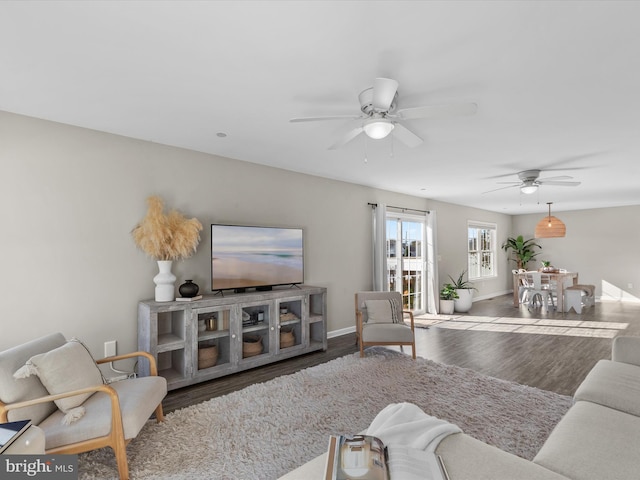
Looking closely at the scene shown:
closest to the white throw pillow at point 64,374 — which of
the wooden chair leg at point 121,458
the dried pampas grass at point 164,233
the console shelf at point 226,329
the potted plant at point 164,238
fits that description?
the wooden chair leg at point 121,458

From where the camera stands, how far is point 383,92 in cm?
207

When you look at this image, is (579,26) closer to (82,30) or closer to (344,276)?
(82,30)

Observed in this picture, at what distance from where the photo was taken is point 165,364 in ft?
11.7

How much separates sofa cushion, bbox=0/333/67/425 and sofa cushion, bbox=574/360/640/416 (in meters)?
3.42

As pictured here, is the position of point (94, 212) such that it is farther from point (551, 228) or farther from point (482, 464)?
point (551, 228)

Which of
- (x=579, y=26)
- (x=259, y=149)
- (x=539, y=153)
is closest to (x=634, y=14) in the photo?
(x=579, y=26)

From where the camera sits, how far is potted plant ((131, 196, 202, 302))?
3320 mm

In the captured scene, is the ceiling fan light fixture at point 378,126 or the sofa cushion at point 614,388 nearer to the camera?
the sofa cushion at point 614,388

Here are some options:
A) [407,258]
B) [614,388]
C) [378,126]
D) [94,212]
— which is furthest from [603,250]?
[94,212]

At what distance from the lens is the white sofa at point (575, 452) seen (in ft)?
4.40

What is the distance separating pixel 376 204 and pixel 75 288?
4.54m

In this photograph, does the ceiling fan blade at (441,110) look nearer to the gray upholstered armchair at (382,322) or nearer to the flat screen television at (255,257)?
the flat screen television at (255,257)

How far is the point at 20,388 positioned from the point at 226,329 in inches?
75.2

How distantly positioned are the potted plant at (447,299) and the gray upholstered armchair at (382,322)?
2.85 meters
